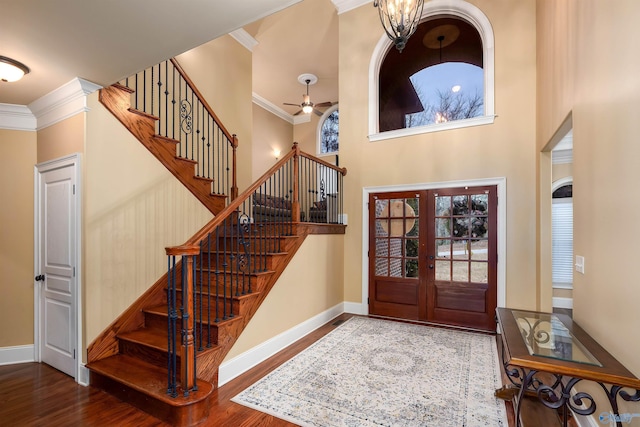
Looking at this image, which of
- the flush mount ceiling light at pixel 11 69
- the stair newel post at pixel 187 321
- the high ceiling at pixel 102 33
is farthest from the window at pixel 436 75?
the flush mount ceiling light at pixel 11 69

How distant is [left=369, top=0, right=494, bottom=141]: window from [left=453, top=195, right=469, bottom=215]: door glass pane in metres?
1.05

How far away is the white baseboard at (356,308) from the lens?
4.74 m

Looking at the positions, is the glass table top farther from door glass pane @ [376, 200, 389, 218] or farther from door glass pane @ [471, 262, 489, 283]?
door glass pane @ [376, 200, 389, 218]

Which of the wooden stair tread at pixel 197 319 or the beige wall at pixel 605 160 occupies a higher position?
the beige wall at pixel 605 160

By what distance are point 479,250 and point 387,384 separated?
241 cm

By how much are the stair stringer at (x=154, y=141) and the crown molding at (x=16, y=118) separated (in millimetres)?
1102

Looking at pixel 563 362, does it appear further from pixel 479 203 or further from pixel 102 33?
pixel 102 33

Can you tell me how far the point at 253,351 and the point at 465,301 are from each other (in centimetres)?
296

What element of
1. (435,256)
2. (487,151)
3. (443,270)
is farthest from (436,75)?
(443,270)

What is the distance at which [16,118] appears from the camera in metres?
3.12

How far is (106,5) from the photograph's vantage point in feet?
5.70

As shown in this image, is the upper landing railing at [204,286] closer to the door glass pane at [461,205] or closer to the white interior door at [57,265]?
the white interior door at [57,265]

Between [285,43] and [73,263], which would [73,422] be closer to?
[73,263]

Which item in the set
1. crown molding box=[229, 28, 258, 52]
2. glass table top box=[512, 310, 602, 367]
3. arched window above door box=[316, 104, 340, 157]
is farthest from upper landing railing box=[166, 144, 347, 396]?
arched window above door box=[316, 104, 340, 157]
